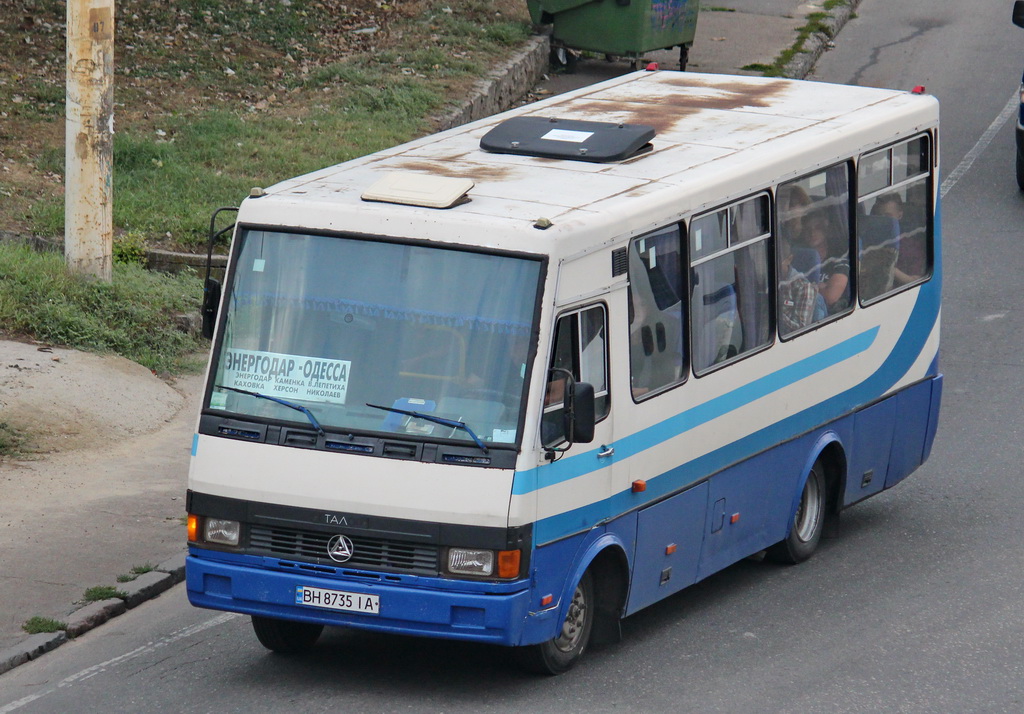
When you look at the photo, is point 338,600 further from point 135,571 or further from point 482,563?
point 135,571

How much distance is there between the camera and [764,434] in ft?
31.3

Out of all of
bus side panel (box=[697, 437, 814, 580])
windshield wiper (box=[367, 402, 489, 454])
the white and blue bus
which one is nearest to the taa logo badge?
the white and blue bus

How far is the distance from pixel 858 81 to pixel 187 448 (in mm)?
15219

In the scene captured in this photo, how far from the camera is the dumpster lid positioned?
890cm

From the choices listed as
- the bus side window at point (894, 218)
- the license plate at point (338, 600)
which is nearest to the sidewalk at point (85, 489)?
the license plate at point (338, 600)

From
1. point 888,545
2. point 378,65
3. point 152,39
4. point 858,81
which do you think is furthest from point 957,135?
point 888,545

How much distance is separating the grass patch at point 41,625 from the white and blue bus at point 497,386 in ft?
4.21

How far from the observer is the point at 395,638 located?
28.6 ft

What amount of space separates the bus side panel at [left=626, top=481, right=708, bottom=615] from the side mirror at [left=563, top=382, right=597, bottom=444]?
3.39 ft

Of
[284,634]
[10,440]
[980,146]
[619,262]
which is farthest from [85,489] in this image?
[980,146]

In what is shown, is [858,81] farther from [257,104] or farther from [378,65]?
[257,104]

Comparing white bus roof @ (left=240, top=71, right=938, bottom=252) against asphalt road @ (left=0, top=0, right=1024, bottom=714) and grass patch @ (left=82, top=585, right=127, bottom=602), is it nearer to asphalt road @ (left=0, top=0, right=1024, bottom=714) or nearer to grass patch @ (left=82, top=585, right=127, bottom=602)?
asphalt road @ (left=0, top=0, right=1024, bottom=714)

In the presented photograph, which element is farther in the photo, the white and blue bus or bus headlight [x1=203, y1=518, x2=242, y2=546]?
bus headlight [x1=203, y1=518, x2=242, y2=546]

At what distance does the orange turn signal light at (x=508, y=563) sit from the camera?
24.2 ft
